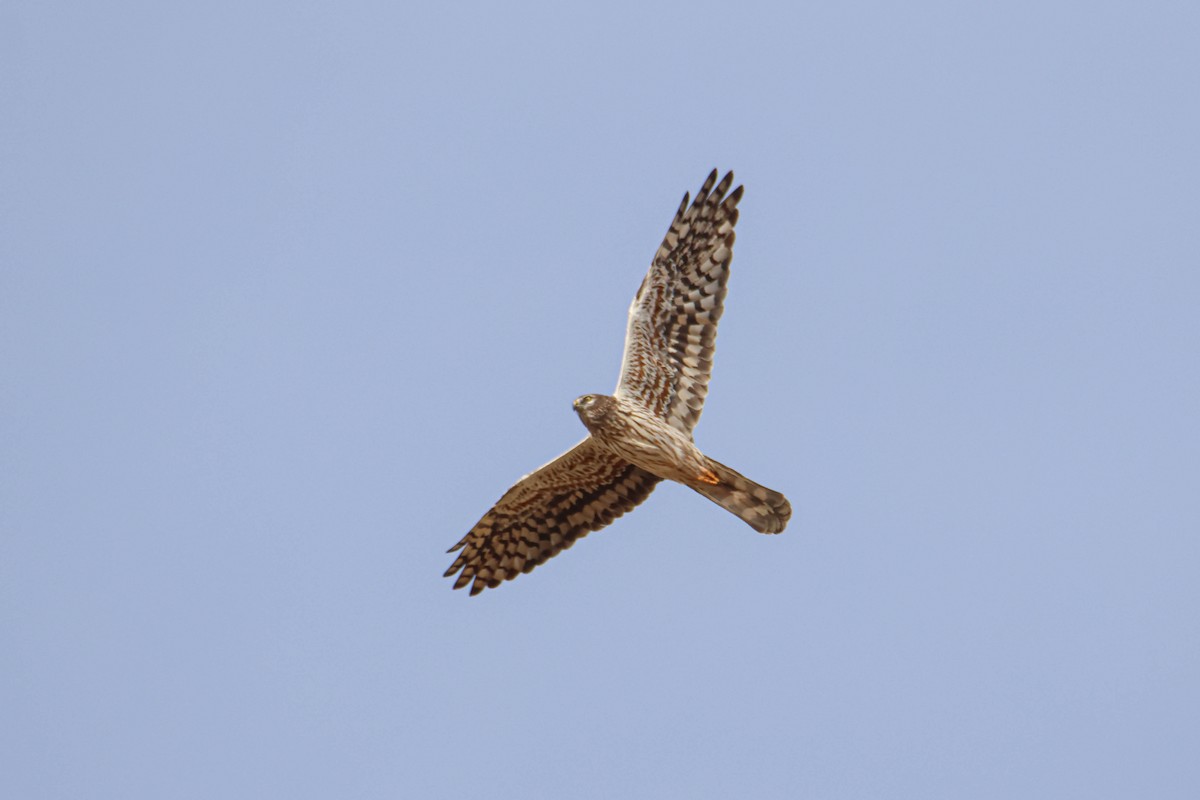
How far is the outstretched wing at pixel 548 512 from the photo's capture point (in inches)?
565

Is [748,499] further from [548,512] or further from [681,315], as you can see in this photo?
[548,512]

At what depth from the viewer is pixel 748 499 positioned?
544 inches

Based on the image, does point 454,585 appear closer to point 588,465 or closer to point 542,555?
point 542,555

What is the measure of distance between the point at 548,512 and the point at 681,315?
2.23 m

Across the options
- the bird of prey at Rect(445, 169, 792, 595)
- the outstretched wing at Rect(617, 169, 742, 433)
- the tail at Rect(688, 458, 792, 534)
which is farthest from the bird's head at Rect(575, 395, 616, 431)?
the tail at Rect(688, 458, 792, 534)

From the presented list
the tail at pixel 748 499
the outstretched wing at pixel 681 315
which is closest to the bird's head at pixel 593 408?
the outstretched wing at pixel 681 315

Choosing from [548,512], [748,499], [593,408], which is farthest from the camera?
[548,512]

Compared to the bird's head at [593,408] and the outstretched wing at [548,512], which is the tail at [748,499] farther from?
the bird's head at [593,408]

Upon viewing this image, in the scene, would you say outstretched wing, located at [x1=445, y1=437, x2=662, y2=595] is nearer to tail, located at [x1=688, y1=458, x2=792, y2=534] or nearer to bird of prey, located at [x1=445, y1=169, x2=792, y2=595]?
bird of prey, located at [x1=445, y1=169, x2=792, y2=595]

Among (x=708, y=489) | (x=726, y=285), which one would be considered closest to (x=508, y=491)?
(x=708, y=489)

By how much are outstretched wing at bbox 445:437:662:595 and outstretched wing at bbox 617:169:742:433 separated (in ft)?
2.37

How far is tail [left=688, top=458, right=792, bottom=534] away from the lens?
45.1ft

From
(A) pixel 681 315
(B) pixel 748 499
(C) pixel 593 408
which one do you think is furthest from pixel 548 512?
(A) pixel 681 315

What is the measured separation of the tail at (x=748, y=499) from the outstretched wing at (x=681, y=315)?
0.53m
